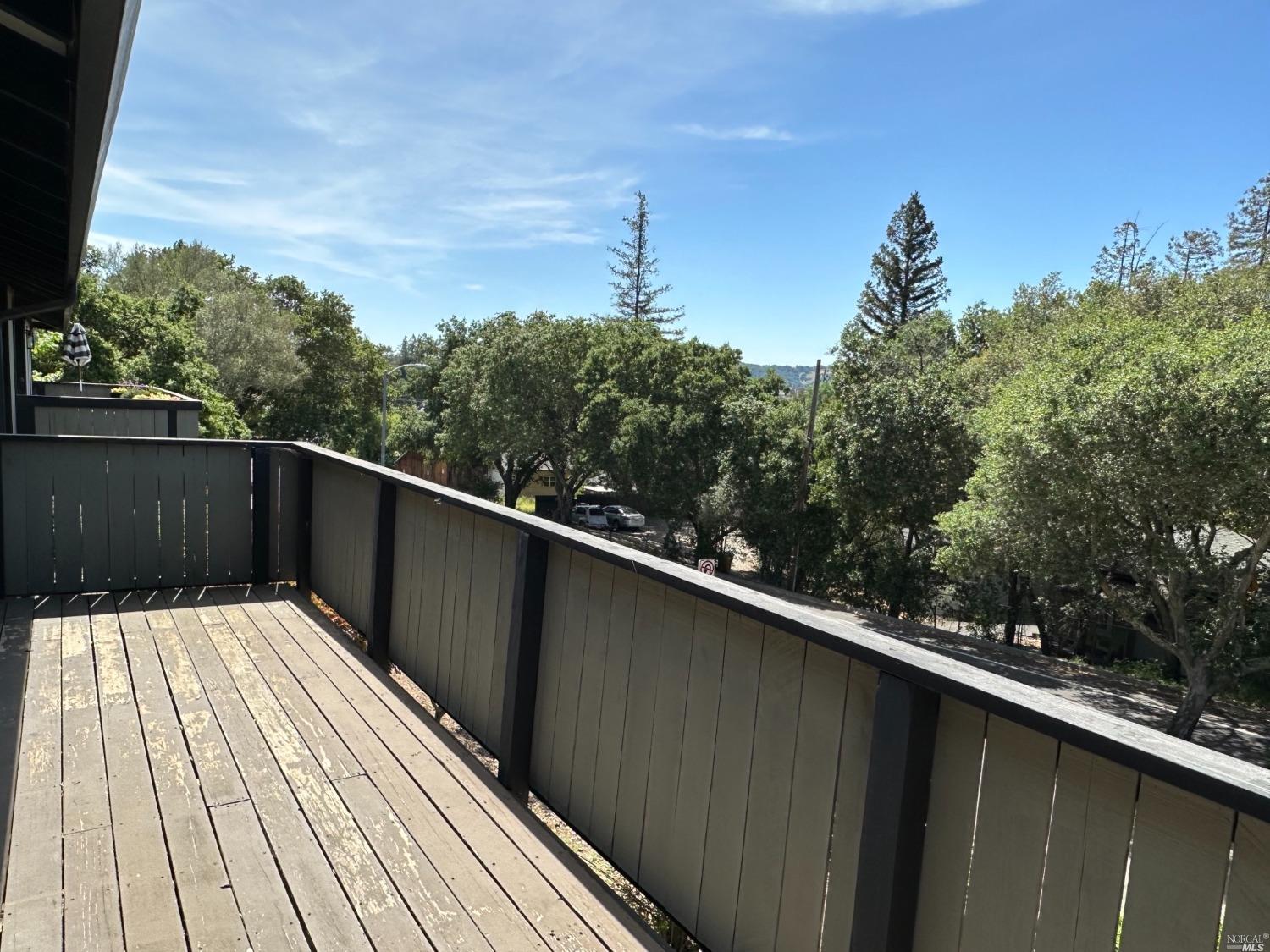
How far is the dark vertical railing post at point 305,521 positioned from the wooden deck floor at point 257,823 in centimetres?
102

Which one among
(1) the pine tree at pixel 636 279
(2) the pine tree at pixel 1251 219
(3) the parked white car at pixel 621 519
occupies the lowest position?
(3) the parked white car at pixel 621 519

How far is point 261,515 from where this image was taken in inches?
170

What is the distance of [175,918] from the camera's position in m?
1.63

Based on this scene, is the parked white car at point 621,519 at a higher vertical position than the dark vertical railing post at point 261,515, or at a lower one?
lower

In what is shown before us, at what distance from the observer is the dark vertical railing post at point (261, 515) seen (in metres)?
4.31

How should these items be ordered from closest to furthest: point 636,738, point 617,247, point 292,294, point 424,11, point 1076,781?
point 1076,781 → point 636,738 → point 424,11 → point 292,294 → point 617,247

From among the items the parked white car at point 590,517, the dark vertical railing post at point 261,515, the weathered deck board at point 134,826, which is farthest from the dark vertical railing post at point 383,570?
the parked white car at point 590,517

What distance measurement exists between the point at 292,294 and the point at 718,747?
36.7 meters

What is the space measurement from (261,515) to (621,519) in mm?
27641

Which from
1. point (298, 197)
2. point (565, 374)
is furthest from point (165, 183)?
point (565, 374)

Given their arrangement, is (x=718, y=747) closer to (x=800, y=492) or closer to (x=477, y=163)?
(x=800, y=492)

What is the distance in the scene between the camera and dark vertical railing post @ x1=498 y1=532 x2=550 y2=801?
2.21 m

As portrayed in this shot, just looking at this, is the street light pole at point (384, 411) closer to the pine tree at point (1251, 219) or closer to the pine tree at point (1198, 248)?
the pine tree at point (1198, 248)

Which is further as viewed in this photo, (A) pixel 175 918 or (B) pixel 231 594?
(B) pixel 231 594
